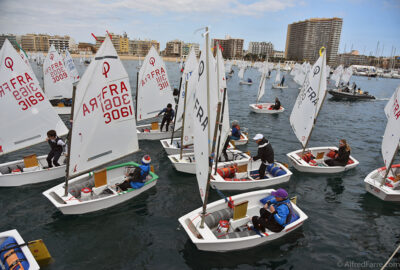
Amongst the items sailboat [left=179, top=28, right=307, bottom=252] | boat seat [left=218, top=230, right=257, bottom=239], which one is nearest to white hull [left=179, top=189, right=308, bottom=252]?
sailboat [left=179, top=28, right=307, bottom=252]

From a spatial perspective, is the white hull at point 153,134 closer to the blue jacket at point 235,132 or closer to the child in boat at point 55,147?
the blue jacket at point 235,132

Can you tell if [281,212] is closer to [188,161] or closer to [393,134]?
[188,161]

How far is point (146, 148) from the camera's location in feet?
58.4

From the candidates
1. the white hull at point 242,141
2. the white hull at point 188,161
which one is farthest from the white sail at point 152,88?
the white hull at point 188,161

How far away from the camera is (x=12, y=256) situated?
655 cm

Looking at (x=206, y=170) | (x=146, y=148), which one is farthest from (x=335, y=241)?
(x=146, y=148)

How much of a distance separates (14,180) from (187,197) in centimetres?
832

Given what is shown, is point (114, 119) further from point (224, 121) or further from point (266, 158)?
point (266, 158)

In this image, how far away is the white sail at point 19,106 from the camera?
1174 centimetres

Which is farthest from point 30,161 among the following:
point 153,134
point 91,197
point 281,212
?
point 281,212

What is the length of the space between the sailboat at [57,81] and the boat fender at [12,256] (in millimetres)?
19979

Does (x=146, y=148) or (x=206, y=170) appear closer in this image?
(x=206, y=170)

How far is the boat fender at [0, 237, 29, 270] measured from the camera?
6.34 meters

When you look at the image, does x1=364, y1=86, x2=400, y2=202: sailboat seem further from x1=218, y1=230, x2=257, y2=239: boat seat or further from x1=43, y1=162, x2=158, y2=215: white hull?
x1=43, y1=162, x2=158, y2=215: white hull
